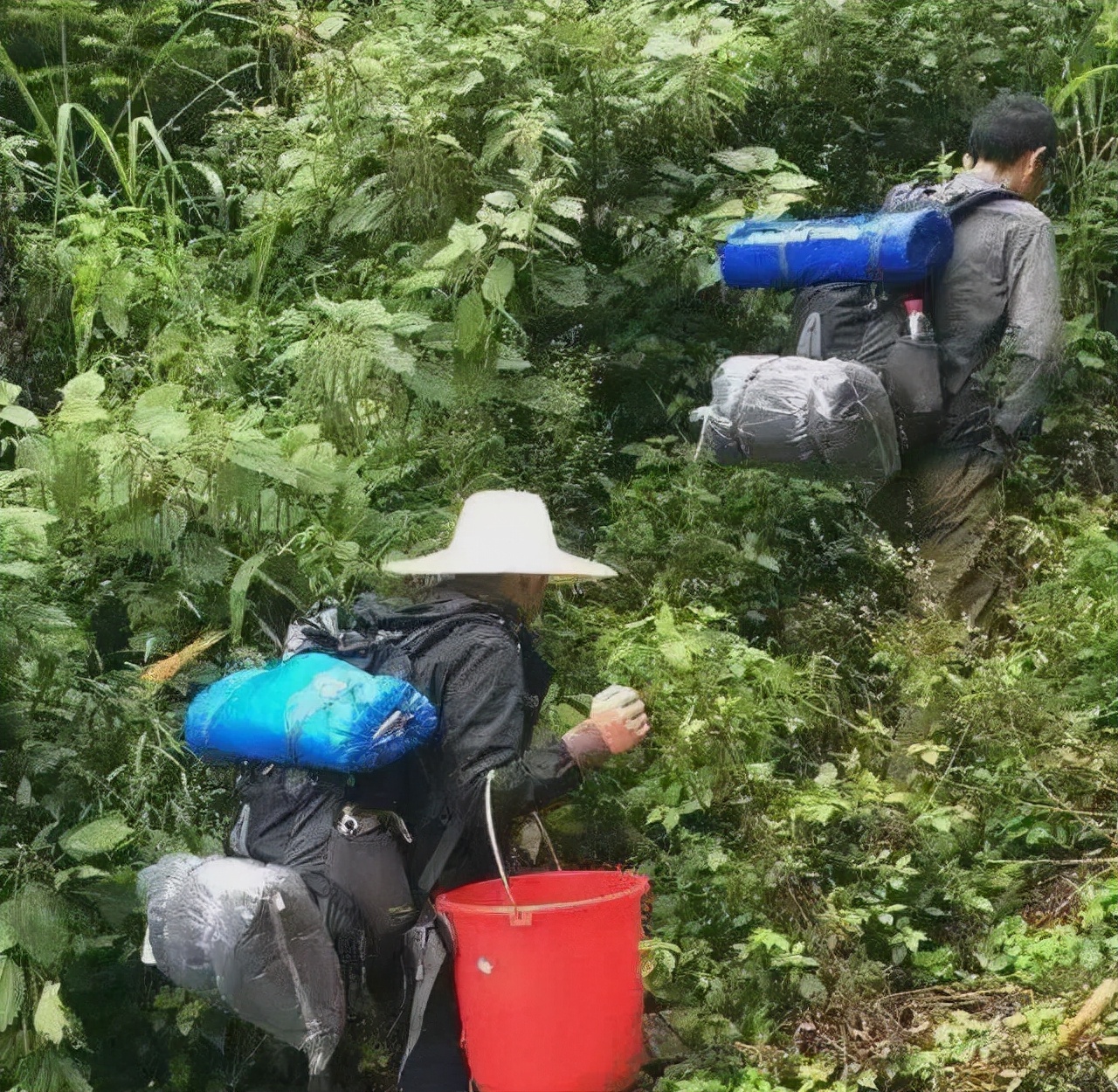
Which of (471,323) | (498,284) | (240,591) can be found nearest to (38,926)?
(240,591)

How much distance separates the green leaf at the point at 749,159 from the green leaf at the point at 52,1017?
8.57ft

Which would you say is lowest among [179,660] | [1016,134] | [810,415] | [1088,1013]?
[1088,1013]

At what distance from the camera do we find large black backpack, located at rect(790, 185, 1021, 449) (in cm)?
346

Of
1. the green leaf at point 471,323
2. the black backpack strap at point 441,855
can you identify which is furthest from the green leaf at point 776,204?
the black backpack strap at point 441,855

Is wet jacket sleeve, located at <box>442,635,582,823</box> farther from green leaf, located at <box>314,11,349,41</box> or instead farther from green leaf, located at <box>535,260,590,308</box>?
→ green leaf, located at <box>314,11,349,41</box>

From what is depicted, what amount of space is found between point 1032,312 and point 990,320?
93 mm

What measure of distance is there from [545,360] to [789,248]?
736mm

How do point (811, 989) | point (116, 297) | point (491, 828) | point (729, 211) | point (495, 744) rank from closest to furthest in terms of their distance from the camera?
1. point (491, 828)
2. point (495, 744)
3. point (811, 989)
4. point (729, 211)
5. point (116, 297)

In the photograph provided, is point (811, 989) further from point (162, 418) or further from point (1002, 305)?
point (162, 418)

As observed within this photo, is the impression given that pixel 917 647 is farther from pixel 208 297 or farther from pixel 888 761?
Result: pixel 208 297

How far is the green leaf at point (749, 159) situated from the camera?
4047 millimetres

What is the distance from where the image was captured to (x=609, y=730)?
279cm

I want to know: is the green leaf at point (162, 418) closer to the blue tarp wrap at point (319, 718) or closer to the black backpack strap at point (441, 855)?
the blue tarp wrap at point (319, 718)

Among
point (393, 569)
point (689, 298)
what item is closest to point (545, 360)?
point (689, 298)
